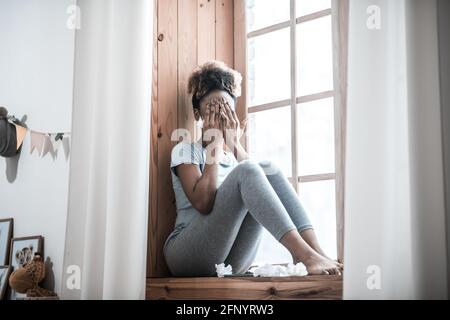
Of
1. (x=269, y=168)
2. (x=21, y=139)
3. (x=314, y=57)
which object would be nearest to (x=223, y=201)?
(x=269, y=168)

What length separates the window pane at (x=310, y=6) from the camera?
217cm

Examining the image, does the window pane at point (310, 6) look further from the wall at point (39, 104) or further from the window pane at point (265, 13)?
the wall at point (39, 104)

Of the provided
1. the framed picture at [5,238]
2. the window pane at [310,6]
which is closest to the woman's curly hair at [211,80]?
the window pane at [310,6]

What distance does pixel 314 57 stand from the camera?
2180mm

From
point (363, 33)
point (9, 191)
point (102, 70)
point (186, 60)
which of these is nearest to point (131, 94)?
point (102, 70)

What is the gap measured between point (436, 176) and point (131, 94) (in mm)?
893

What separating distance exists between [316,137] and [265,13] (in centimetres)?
58

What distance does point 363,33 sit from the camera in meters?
1.35

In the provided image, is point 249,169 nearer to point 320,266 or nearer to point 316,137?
point 320,266

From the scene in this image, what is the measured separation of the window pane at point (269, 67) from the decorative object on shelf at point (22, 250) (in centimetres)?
101

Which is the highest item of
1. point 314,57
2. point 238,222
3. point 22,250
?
point 314,57

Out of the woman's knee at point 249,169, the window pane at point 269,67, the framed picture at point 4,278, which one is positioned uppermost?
the window pane at point 269,67

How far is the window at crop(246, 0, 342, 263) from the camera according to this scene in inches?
82.0

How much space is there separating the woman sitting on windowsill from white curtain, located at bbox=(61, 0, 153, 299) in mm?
227
